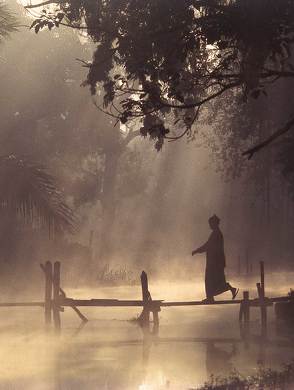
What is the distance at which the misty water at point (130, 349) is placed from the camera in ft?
48.2

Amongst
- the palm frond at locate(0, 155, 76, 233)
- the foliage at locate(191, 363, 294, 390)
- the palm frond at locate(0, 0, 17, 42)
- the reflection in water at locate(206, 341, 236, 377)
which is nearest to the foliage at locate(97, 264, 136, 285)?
the palm frond at locate(0, 155, 76, 233)

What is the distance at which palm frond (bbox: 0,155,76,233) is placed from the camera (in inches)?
882

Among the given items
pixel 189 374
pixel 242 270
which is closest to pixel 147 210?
pixel 242 270

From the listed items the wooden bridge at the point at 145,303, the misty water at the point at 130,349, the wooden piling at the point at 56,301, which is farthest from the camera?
the wooden piling at the point at 56,301

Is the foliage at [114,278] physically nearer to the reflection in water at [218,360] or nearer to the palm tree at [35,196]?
the palm tree at [35,196]

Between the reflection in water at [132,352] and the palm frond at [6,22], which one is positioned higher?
the palm frond at [6,22]

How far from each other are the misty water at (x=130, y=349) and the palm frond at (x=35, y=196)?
2753mm

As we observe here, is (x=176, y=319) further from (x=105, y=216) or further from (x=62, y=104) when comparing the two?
(x=105, y=216)

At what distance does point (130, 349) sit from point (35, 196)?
5410 millimetres

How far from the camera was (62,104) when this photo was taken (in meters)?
51.0

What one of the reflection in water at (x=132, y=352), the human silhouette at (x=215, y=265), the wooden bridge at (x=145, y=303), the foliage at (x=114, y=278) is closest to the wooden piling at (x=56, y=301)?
the wooden bridge at (x=145, y=303)

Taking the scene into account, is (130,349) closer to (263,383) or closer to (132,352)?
(132,352)

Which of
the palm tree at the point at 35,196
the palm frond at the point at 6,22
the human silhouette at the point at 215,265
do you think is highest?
the palm frond at the point at 6,22

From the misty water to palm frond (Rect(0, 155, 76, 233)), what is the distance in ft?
9.03
